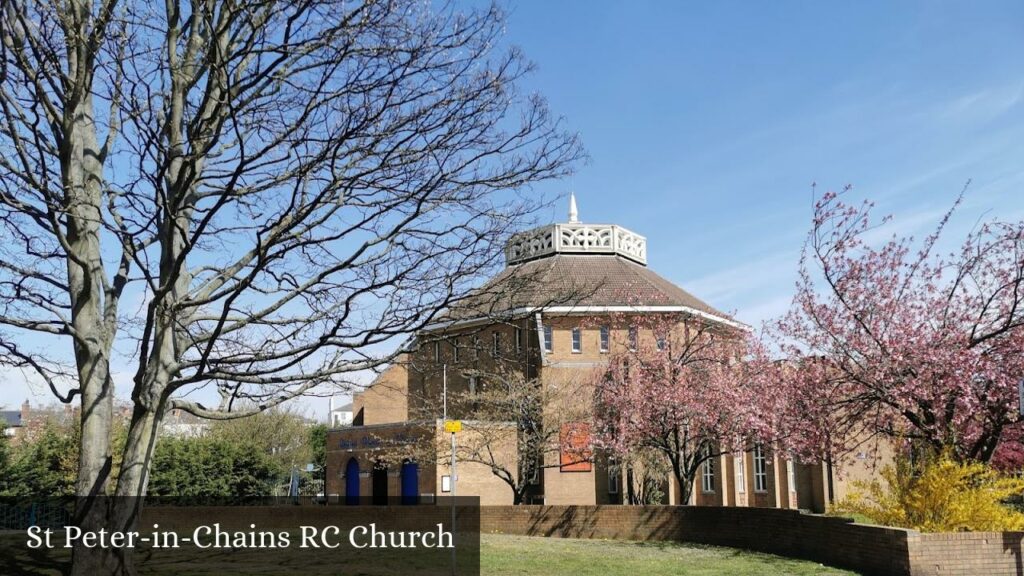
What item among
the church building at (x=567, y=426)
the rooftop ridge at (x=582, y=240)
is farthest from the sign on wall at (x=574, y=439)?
the rooftop ridge at (x=582, y=240)

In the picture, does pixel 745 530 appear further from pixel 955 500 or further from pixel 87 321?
pixel 87 321

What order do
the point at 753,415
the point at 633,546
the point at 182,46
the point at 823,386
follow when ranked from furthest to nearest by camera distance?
the point at 753,415
the point at 633,546
the point at 823,386
the point at 182,46

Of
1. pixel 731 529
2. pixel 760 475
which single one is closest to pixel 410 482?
pixel 760 475

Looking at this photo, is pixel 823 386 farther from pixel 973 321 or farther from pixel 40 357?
pixel 40 357

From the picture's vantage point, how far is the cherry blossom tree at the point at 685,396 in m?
26.9

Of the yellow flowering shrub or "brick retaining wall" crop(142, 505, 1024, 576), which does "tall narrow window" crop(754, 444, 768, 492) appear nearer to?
"brick retaining wall" crop(142, 505, 1024, 576)

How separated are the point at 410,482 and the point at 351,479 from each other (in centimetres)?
471

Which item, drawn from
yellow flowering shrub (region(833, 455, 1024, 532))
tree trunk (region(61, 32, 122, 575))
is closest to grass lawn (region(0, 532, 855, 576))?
yellow flowering shrub (region(833, 455, 1024, 532))

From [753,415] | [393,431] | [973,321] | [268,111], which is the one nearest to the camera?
[268,111]

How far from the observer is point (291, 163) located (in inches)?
468

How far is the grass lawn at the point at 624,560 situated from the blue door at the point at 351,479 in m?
20.1

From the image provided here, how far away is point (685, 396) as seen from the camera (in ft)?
90.7

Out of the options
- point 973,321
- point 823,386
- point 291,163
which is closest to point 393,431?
point 823,386

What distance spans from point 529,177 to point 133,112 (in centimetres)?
511
